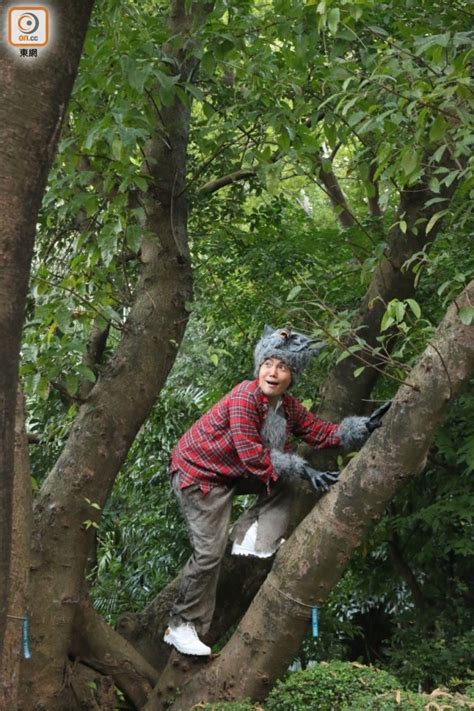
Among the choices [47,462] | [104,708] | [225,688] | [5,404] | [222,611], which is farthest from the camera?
[47,462]

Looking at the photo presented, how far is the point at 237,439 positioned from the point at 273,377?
0.38 m

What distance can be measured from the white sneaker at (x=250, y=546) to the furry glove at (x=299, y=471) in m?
0.42

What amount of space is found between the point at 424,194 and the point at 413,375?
183cm

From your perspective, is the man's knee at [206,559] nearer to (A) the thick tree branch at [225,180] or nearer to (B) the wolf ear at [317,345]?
(B) the wolf ear at [317,345]

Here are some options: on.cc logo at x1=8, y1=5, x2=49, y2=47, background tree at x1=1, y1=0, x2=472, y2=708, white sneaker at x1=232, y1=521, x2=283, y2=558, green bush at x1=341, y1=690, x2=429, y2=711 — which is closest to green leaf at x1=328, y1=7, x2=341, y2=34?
background tree at x1=1, y1=0, x2=472, y2=708

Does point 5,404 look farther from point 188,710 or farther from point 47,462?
point 47,462

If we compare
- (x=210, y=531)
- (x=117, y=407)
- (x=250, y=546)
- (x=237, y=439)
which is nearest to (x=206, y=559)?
(x=210, y=531)

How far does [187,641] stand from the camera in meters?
5.28

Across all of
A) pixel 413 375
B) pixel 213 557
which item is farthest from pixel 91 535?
pixel 413 375

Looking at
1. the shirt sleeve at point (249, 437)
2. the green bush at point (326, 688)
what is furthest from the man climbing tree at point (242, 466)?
the green bush at point (326, 688)

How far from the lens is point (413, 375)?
14.6ft

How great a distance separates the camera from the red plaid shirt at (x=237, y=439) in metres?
5.04

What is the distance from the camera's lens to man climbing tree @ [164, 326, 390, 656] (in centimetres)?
515

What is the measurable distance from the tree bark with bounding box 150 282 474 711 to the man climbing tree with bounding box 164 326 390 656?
347 millimetres
